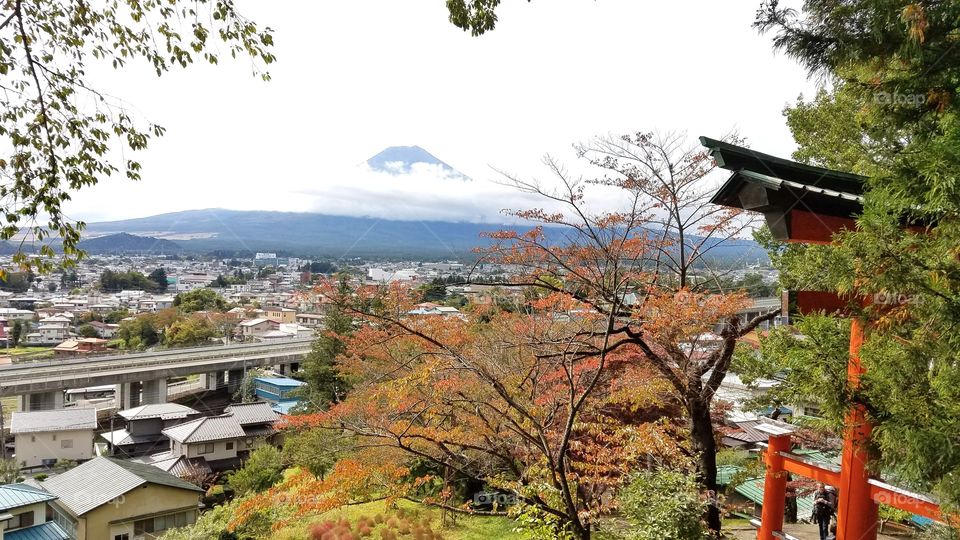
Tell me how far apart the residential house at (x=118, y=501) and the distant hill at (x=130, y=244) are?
10582 centimetres

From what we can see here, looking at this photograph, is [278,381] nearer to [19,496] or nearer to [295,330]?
[19,496]

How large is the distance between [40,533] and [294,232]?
10735 cm

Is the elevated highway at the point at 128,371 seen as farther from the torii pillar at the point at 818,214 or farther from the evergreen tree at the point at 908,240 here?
the evergreen tree at the point at 908,240

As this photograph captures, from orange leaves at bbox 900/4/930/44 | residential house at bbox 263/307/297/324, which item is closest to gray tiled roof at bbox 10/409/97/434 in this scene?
orange leaves at bbox 900/4/930/44

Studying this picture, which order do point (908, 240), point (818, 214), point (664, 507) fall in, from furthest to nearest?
point (664, 507)
point (818, 214)
point (908, 240)

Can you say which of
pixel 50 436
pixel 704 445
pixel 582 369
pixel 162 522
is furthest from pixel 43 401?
pixel 704 445

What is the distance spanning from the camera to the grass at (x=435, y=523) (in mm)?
9859

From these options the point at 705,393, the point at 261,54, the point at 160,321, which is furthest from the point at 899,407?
the point at 160,321

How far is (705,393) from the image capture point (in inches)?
233

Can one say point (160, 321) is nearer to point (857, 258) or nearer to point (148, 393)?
point (148, 393)

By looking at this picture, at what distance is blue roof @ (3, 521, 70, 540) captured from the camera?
42.3ft

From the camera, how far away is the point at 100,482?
47.2 ft

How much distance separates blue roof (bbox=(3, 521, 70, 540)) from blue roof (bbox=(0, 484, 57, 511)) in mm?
681

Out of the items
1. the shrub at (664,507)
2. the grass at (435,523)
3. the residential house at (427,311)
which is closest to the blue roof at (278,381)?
the residential house at (427,311)
